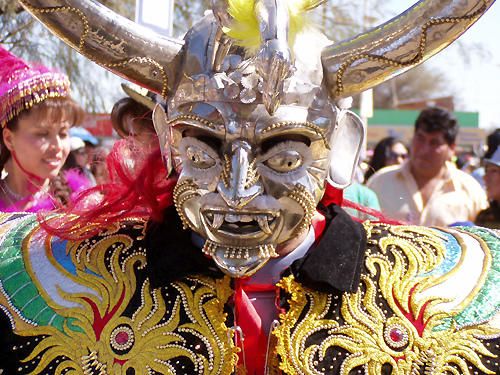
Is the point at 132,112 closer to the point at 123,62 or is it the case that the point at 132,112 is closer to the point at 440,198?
the point at 123,62

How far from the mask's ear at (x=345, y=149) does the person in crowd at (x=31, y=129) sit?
1379 mm

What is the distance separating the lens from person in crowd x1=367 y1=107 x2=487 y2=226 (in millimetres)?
4223

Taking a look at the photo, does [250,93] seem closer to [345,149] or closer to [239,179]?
[239,179]

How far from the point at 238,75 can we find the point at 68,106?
5.30 feet

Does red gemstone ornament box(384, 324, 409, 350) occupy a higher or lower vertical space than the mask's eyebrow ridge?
lower

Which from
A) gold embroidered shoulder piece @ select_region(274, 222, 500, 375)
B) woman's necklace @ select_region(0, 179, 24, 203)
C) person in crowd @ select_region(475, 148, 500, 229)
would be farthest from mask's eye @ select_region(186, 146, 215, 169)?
person in crowd @ select_region(475, 148, 500, 229)

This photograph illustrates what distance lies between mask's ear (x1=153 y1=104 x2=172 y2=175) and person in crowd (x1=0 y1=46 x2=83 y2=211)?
1096 mm

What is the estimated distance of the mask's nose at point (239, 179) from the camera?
69.4 inches

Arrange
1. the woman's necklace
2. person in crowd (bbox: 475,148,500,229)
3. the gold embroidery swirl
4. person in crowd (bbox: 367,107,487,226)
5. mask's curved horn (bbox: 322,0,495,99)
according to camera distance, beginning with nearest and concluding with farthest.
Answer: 1. mask's curved horn (bbox: 322,0,495,99)
2. the gold embroidery swirl
3. the woman's necklace
4. person in crowd (bbox: 475,148,500,229)
5. person in crowd (bbox: 367,107,487,226)

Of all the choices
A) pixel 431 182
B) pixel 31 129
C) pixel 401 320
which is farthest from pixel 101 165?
pixel 431 182

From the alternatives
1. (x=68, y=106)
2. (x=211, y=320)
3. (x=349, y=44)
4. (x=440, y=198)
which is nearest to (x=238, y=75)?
(x=349, y=44)

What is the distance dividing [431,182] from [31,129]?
2.15 m

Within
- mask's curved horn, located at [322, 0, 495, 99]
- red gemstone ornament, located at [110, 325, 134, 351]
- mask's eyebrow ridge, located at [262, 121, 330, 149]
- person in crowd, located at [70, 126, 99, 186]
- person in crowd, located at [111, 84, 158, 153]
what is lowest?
red gemstone ornament, located at [110, 325, 134, 351]

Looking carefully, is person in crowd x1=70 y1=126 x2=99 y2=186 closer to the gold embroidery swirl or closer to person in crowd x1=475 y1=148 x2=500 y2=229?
Result: the gold embroidery swirl
